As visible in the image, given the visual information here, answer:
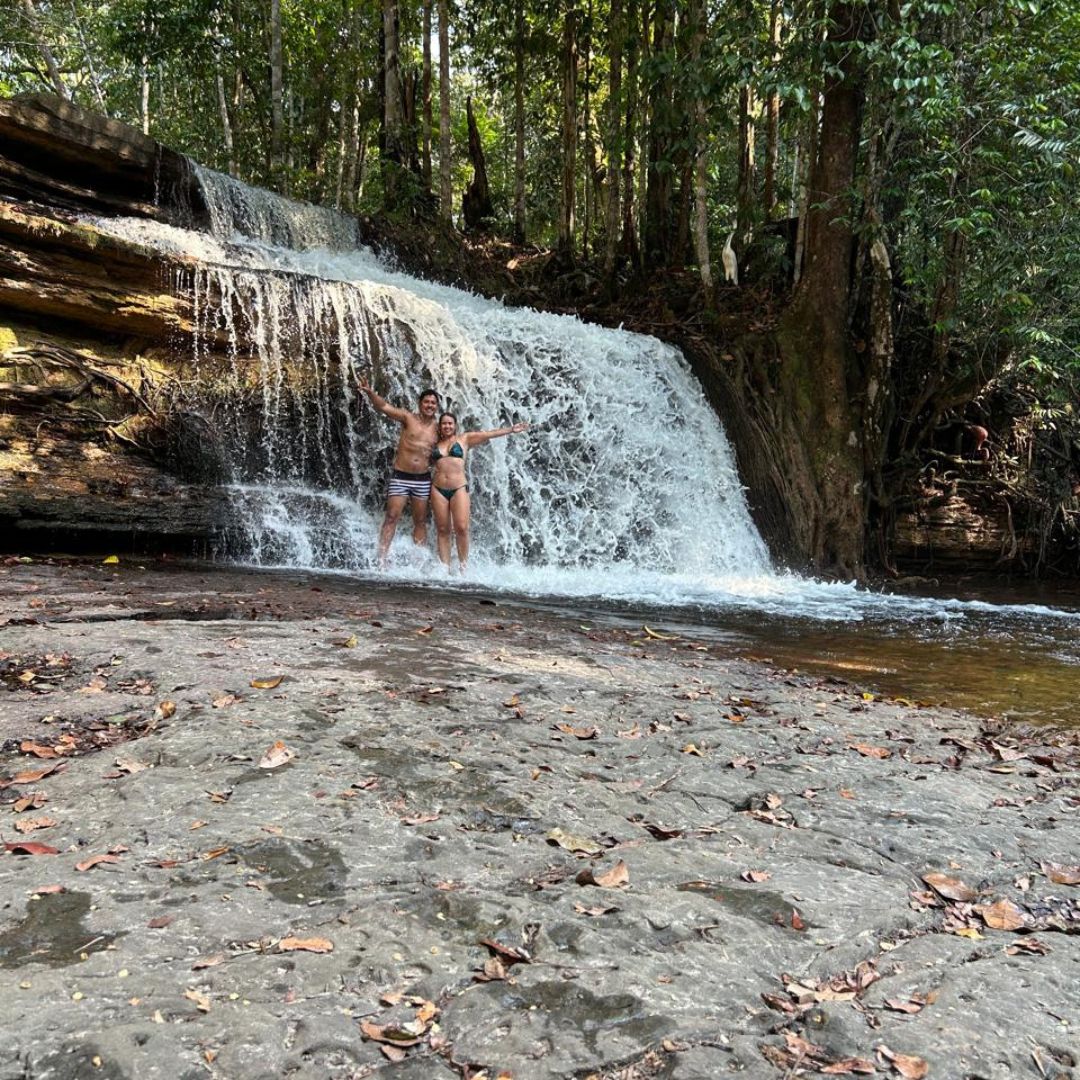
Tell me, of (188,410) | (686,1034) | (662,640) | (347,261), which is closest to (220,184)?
(347,261)

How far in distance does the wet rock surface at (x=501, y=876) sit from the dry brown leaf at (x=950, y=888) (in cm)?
1

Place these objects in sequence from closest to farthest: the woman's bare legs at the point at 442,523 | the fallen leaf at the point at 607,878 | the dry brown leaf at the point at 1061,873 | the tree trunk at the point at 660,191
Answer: the fallen leaf at the point at 607,878 → the dry brown leaf at the point at 1061,873 → the woman's bare legs at the point at 442,523 → the tree trunk at the point at 660,191

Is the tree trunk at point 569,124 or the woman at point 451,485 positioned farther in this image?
the tree trunk at point 569,124

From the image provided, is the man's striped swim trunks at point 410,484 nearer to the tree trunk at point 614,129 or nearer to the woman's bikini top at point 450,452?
the woman's bikini top at point 450,452

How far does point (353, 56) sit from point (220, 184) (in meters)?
7.88

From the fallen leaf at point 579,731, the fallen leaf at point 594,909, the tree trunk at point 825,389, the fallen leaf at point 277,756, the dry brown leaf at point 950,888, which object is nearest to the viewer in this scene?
the fallen leaf at point 594,909

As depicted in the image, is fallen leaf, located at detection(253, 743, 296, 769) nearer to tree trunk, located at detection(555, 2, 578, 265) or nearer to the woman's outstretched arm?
the woman's outstretched arm

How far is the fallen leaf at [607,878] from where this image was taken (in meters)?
2.32

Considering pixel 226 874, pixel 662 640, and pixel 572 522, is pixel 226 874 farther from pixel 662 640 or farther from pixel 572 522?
pixel 572 522

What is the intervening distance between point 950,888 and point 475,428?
8306mm

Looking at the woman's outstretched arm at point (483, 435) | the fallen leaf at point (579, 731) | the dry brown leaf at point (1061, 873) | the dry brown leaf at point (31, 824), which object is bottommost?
the dry brown leaf at point (1061, 873)

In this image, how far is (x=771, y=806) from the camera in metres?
3.01

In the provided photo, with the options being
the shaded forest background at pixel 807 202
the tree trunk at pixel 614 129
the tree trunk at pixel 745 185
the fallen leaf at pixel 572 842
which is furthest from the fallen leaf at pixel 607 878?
the tree trunk at pixel 745 185

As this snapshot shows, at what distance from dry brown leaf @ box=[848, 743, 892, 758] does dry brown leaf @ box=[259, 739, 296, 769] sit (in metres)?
2.25
